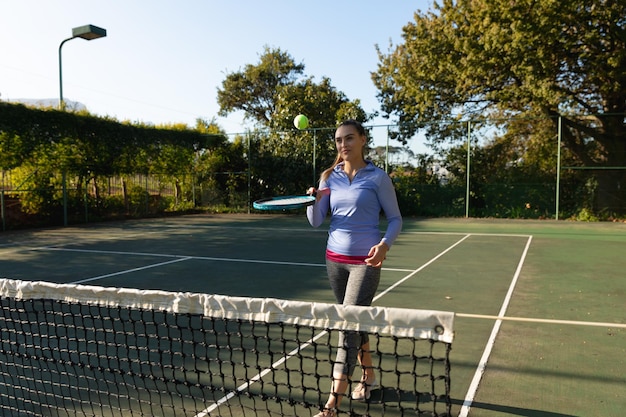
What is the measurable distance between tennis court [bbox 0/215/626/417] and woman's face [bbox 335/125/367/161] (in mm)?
1646

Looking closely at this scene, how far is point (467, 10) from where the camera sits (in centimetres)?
1652

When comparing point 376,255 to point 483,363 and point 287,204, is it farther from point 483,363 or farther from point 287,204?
point 483,363

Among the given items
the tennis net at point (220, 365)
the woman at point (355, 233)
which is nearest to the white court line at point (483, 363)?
the tennis net at point (220, 365)

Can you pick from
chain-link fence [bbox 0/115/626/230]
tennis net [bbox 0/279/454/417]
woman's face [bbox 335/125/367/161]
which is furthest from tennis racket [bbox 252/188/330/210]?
chain-link fence [bbox 0/115/626/230]

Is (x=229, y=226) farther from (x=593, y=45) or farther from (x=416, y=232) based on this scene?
(x=593, y=45)

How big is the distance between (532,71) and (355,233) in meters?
14.6

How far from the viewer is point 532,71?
15.2m

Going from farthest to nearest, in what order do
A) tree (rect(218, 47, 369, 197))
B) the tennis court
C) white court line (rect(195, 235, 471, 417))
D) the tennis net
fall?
1. tree (rect(218, 47, 369, 197))
2. the tennis court
3. white court line (rect(195, 235, 471, 417))
4. the tennis net

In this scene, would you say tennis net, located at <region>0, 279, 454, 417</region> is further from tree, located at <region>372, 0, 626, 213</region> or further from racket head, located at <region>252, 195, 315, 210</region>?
tree, located at <region>372, 0, 626, 213</region>

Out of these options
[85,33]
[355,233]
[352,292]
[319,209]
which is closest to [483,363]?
[352,292]

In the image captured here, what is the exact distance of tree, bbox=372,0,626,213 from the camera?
14.8 metres

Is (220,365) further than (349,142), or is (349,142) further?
(349,142)

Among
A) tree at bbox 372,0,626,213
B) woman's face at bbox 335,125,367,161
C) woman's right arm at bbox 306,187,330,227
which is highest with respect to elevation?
tree at bbox 372,0,626,213

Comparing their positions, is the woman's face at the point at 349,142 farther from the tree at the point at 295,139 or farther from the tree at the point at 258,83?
the tree at the point at 258,83
